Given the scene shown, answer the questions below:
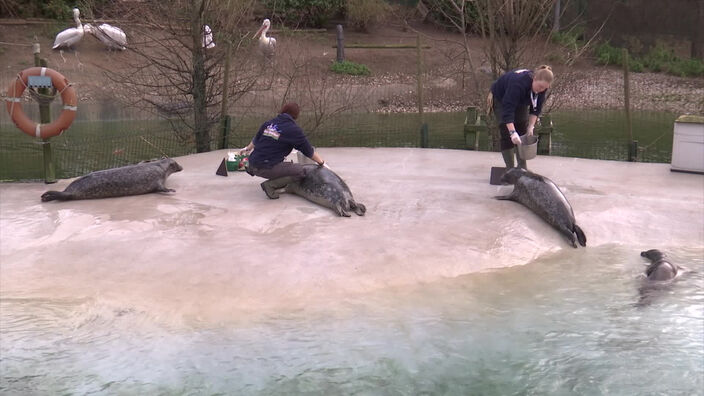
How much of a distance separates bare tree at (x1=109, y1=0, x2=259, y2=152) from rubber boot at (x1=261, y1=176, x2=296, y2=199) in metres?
3.72

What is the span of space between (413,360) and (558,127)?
1084 centimetres

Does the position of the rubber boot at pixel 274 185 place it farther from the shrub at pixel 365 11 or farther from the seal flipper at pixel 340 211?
the shrub at pixel 365 11

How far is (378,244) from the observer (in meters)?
5.50

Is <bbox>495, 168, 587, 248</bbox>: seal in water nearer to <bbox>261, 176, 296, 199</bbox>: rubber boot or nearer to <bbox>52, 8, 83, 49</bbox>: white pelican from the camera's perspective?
<bbox>261, 176, 296, 199</bbox>: rubber boot

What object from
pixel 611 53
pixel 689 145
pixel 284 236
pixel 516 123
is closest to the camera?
pixel 284 236

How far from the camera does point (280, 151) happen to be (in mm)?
6508

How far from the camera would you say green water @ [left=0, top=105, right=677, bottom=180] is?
1033 cm

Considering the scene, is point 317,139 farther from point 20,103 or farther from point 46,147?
point 20,103

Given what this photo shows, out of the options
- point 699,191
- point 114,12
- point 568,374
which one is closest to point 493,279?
point 568,374

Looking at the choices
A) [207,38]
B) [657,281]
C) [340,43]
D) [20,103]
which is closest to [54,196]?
[20,103]

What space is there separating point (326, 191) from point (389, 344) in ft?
7.25

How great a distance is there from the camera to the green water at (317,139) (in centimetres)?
1033

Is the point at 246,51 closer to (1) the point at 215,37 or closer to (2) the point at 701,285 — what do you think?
(1) the point at 215,37

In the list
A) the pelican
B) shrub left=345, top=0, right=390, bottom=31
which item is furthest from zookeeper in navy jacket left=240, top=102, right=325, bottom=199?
shrub left=345, top=0, right=390, bottom=31
